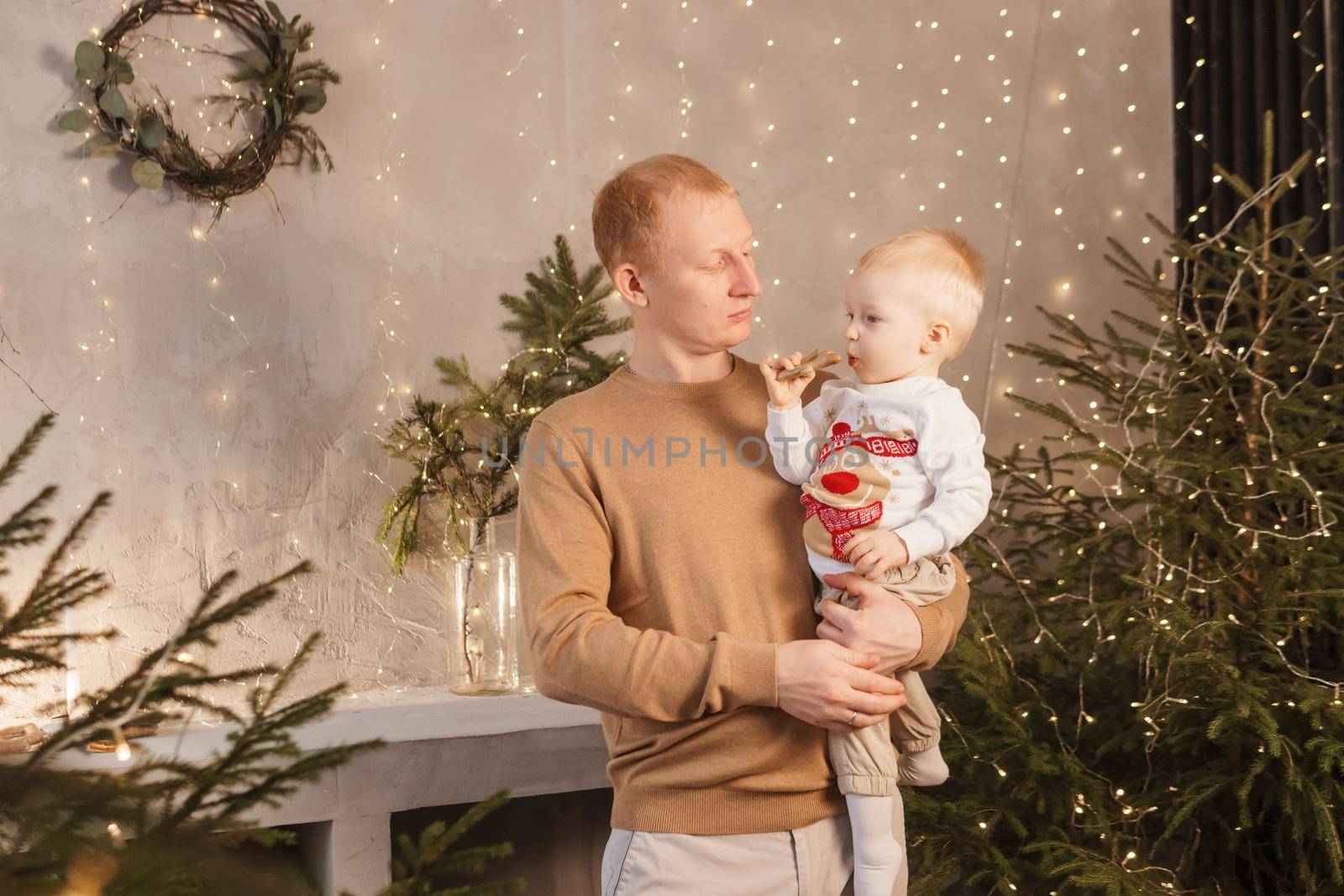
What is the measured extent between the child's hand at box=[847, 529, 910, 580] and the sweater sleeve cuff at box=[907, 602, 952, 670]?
0.28 feet

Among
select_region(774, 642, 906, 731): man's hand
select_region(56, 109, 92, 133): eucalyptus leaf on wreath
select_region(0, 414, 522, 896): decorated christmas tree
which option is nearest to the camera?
select_region(0, 414, 522, 896): decorated christmas tree

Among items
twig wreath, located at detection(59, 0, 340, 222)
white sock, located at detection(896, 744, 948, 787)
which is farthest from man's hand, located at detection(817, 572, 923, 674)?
twig wreath, located at detection(59, 0, 340, 222)

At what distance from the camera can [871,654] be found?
1.41 meters

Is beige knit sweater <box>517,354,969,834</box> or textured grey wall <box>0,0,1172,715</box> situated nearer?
beige knit sweater <box>517,354,969,834</box>

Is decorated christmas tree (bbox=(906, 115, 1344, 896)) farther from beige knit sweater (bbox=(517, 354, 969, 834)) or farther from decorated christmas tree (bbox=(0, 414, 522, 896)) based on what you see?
decorated christmas tree (bbox=(0, 414, 522, 896))

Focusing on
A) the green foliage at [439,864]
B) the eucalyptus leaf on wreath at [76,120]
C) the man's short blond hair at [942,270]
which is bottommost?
the green foliage at [439,864]

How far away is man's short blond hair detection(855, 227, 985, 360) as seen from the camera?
1551 millimetres

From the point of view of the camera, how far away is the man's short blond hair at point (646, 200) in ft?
5.15

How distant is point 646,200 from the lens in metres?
1.58

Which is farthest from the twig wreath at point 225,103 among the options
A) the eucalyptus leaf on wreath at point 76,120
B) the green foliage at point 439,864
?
the green foliage at point 439,864

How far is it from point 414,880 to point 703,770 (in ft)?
2.46

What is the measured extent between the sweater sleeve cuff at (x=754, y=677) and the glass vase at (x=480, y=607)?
1342 mm

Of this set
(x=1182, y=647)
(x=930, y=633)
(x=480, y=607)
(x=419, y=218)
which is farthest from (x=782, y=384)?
(x=419, y=218)

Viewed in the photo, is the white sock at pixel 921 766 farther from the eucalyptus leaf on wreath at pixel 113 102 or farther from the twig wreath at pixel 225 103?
the eucalyptus leaf on wreath at pixel 113 102
